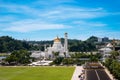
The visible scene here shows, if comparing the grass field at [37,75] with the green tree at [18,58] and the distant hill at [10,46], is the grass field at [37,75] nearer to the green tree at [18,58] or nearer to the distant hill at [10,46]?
the green tree at [18,58]

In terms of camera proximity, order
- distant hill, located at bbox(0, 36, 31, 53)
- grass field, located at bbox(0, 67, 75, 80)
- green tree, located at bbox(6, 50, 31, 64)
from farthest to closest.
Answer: distant hill, located at bbox(0, 36, 31, 53)
green tree, located at bbox(6, 50, 31, 64)
grass field, located at bbox(0, 67, 75, 80)

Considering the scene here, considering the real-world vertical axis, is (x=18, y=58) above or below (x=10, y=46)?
below

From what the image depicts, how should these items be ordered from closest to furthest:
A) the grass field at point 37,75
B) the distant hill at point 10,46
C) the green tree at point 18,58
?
1. the grass field at point 37,75
2. the green tree at point 18,58
3. the distant hill at point 10,46

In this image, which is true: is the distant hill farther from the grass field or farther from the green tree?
the grass field

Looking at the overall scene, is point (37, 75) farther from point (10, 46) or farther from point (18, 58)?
point (10, 46)

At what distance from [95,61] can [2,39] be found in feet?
325

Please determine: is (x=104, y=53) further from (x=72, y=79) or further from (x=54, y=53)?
(x=72, y=79)

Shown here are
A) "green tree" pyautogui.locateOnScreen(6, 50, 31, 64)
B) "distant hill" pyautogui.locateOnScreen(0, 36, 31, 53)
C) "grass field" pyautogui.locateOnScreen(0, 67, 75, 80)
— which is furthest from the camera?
"distant hill" pyautogui.locateOnScreen(0, 36, 31, 53)

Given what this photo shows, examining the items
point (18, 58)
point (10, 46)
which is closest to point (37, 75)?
point (18, 58)

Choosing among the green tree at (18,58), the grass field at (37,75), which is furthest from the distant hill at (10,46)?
the grass field at (37,75)

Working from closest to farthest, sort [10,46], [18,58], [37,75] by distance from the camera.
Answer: [37,75], [18,58], [10,46]

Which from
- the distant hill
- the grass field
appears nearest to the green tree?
the grass field

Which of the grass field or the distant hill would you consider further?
the distant hill

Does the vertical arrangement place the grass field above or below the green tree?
below
